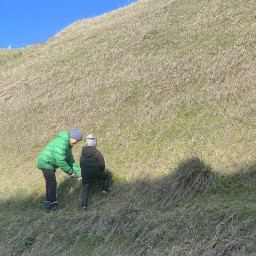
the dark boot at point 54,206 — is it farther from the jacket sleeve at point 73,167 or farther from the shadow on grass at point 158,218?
the jacket sleeve at point 73,167

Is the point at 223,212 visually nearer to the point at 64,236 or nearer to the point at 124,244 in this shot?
the point at 124,244

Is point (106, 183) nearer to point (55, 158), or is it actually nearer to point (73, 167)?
point (73, 167)

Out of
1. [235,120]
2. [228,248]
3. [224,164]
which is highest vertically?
[235,120]

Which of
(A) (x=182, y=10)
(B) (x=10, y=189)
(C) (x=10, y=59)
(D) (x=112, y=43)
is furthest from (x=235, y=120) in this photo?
(C) (x=10, y=59)

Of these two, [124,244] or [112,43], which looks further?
[112,43]

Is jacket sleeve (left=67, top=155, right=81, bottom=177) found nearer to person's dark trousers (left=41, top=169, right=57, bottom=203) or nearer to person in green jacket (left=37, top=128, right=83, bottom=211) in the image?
person in green jacket (left=37, top=128, right=83, bottom=211)

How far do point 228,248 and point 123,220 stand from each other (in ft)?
6.70

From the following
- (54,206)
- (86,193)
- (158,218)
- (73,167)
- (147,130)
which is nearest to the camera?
(158,218)

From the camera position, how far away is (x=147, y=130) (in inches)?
366

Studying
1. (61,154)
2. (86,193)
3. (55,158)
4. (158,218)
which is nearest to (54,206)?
(86,193)

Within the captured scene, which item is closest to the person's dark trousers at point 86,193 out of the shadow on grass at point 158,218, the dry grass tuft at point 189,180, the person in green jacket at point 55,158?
the shadow on grass at point 158,218

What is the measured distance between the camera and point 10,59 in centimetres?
2595

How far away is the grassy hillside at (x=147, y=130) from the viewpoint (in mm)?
4980

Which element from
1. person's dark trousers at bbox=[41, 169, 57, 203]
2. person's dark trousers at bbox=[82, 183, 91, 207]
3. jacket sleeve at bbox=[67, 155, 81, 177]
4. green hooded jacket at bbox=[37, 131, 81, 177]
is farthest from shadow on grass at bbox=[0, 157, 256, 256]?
green hooded jacket at bbox=[37, 131, 81, 177]
